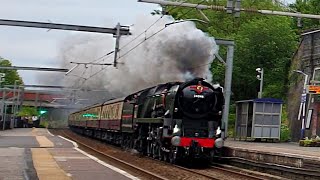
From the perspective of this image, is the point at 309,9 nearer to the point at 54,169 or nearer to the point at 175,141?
the point at 175,141

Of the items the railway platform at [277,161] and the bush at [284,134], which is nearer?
the railway platform at [277,161]

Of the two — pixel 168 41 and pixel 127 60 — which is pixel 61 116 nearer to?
pixel 127 60

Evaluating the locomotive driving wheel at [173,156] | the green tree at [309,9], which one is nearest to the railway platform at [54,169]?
the locomotive driving wheel at [173,156]

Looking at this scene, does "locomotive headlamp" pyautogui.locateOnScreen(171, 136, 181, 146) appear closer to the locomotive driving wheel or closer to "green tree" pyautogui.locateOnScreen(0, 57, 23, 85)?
the locomotive driving wheel

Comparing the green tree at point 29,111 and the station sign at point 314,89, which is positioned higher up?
the station sign at point 314,89

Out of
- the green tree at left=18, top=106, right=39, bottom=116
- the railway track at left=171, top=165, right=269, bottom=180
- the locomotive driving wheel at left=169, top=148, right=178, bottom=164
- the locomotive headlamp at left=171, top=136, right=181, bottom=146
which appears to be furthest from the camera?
the green tree at left=18, top=106, right=39, bottom=116

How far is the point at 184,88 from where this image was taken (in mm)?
18547

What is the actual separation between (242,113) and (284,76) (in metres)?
15.0

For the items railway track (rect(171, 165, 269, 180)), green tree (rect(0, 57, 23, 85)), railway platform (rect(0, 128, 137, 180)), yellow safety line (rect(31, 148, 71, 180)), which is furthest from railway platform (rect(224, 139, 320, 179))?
green tree (rect(0, 57, 23, 85))

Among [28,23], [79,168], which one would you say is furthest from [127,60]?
[79,168]

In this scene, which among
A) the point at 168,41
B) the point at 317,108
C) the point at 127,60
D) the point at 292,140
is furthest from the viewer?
the point at 292,140

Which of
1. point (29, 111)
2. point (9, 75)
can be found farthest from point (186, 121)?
point (9, 75)

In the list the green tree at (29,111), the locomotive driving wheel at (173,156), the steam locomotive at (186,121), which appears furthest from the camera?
the green tree at (29,111)

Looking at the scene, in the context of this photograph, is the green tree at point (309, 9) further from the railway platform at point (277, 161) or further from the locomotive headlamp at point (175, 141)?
the locomotive headlamp at point (175, 141)
